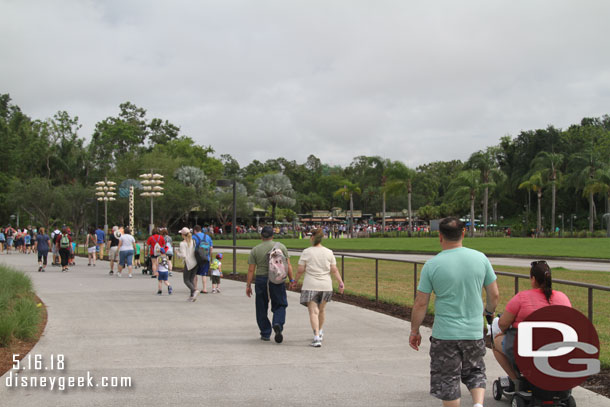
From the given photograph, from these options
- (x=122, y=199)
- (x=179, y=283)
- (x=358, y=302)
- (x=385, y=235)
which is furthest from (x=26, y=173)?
(x=358, y=302)

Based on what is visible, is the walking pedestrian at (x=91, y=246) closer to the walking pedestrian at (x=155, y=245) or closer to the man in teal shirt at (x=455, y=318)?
the walking pedestrian at (x=155, y=245)

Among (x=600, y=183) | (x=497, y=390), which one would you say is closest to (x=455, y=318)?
(x=497, y=390)

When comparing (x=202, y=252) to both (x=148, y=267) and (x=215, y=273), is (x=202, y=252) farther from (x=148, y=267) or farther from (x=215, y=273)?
(x=148, y=267)

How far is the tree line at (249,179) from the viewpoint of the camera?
6200cm

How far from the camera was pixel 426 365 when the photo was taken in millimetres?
6945

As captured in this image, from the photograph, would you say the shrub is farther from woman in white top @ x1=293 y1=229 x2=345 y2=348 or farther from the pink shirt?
the pink shirt

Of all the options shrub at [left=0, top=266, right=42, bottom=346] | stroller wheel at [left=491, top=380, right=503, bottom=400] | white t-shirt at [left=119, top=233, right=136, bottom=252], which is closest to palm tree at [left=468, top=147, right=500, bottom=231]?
white t-shirt at [left=119, top=233, right=136, bottom=252]

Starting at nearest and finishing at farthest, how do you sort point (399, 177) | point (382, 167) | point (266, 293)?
1. point (266, 293)
2. point (399, 177)
3. point (382, 167)

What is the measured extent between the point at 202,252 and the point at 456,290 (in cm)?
951

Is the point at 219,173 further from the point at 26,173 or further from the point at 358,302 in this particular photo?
the point at 358,302

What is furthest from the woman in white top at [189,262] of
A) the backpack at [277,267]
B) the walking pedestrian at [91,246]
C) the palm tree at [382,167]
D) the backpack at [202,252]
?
the palm tree at [382,167]

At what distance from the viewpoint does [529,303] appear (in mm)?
4926

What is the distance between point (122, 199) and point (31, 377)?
55985 mm

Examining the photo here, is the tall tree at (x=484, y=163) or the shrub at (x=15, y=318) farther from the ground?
the tall tree at (x=484, y=163)
